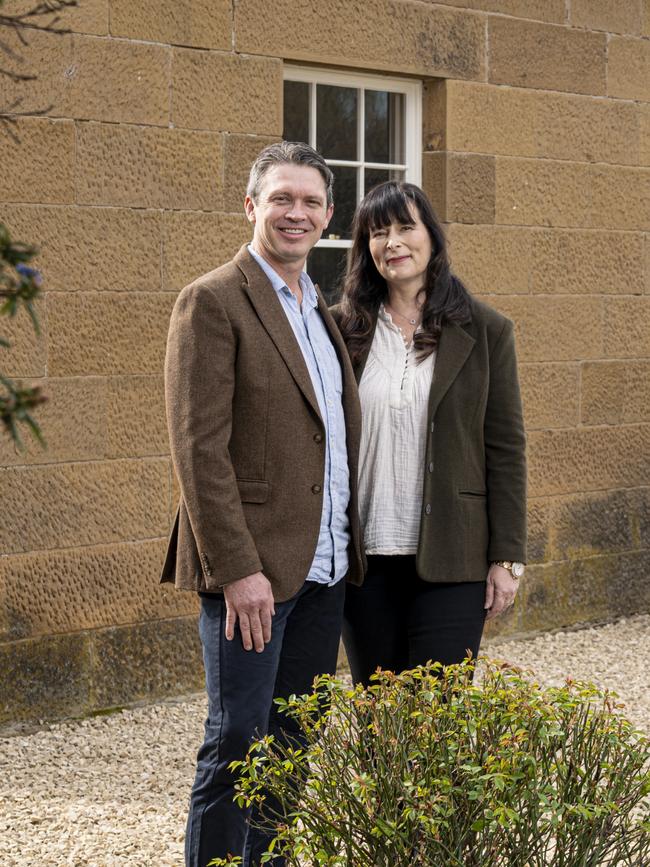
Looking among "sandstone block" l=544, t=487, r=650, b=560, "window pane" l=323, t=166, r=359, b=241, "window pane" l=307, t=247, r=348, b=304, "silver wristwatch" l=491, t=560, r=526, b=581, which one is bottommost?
"sandstone block" l=544, t=487, r=650, b=560

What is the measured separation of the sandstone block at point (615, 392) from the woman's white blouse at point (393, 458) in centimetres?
340

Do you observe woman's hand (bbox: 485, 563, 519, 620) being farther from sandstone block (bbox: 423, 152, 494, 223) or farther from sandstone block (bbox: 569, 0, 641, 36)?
sandstone block (bbox: 569, 0, 641, 36)

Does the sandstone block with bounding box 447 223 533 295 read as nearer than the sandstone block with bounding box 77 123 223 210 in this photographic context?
No

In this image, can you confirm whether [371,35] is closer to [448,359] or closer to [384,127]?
[384,127]

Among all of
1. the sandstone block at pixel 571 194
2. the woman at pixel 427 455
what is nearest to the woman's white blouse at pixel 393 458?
the woman at pixel 427 455

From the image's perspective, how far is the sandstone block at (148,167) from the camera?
15.6 ft

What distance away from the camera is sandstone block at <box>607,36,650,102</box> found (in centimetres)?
625

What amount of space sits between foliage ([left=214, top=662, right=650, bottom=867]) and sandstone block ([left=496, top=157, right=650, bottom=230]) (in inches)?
156

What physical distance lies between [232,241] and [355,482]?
8.18 ft

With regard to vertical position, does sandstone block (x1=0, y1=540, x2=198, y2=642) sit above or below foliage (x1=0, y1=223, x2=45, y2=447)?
below

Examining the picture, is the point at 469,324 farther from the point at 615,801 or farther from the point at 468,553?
the point at 615,801

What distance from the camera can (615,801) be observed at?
2154 millimetres

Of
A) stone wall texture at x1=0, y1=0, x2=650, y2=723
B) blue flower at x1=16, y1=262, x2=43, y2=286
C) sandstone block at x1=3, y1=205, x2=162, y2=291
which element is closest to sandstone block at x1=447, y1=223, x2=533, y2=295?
stone wall texture at x1=0, y1=0, x2=650, y2=723

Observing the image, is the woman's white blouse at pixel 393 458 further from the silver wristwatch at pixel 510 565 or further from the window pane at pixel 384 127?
the window pane at pixel 384 127
